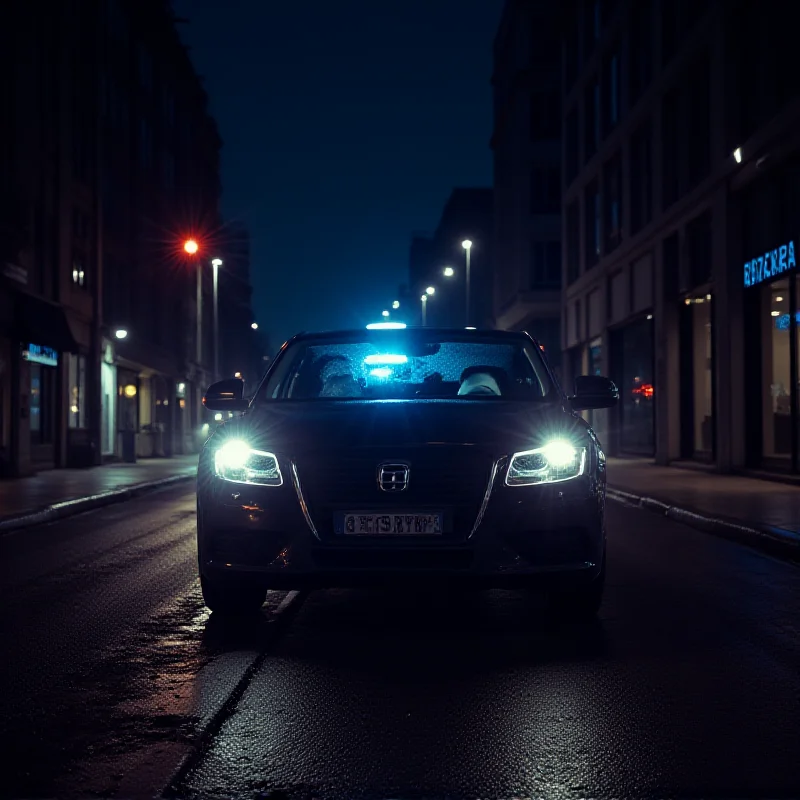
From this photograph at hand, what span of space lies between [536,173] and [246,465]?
4727cm

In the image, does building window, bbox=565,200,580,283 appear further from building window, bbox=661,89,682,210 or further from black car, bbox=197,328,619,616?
black car, bbox=197,328,619,616

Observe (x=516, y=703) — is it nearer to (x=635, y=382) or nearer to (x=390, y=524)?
(x=390, y=524)

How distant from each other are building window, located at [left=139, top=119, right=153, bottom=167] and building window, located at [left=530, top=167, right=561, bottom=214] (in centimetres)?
1707

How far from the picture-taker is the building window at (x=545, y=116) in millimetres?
51750

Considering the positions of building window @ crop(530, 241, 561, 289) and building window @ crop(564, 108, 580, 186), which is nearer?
building window @ crop(564, 108, 580, 186)

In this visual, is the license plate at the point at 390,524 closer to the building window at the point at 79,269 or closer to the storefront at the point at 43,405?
the storefront at the point at 43,405

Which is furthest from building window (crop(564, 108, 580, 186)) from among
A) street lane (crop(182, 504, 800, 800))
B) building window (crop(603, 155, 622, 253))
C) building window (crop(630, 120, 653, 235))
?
street lane (crop(182, 504, 800, 800))

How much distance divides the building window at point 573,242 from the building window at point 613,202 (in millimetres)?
5205

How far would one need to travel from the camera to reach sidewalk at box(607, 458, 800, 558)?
1141 cm

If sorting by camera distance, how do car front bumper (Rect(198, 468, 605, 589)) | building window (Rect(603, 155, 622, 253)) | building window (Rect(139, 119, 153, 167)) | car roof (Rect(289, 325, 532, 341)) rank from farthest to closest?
building window (Rect(139, 119, 153, 167))
building window (Rect(603, 155, 622, 253))
car roof (Rect(289, 325, 532, 341))
car front bumper (Rect(198, 468, 605, 589))

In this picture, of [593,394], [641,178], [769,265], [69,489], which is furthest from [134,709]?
[641,178]

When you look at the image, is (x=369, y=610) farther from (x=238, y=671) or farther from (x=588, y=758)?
(x=588, y=758)

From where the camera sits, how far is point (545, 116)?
5191 centimetres

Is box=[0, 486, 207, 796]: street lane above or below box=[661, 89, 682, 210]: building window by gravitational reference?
below
